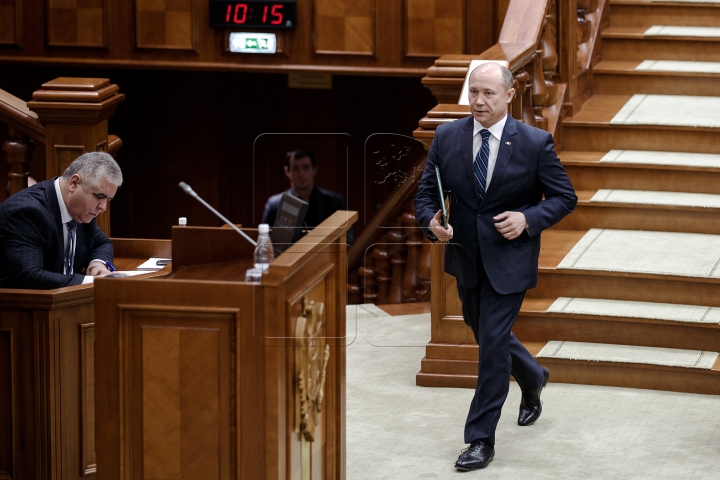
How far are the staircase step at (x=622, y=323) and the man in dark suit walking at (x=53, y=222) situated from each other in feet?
7.01

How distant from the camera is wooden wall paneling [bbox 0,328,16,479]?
3.47m

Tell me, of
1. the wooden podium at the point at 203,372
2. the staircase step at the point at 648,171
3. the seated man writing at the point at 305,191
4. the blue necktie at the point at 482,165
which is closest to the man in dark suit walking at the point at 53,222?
the wooden podium at the point at 203,372

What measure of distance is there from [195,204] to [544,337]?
493cm

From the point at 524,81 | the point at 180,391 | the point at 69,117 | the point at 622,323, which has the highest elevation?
the point at 524,81

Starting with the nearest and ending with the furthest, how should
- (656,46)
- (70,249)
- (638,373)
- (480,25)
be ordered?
(70,249) < (638,373) < (656,46) < (480,25)

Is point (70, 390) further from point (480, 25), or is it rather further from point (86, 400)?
point (480, 25)

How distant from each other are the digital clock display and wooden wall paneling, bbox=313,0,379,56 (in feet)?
0.66

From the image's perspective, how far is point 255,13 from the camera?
26.0ft

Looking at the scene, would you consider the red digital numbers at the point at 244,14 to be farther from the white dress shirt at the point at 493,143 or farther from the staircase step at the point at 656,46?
the white dress shirt at the point at 493,143

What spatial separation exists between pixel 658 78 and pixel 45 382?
449 cm

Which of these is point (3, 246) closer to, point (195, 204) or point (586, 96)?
point (586, 96)

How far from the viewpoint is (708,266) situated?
17.0 feet

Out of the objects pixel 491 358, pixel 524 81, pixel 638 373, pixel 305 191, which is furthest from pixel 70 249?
pixel 524 81

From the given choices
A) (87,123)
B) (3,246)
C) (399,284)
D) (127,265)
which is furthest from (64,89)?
(399,284)
